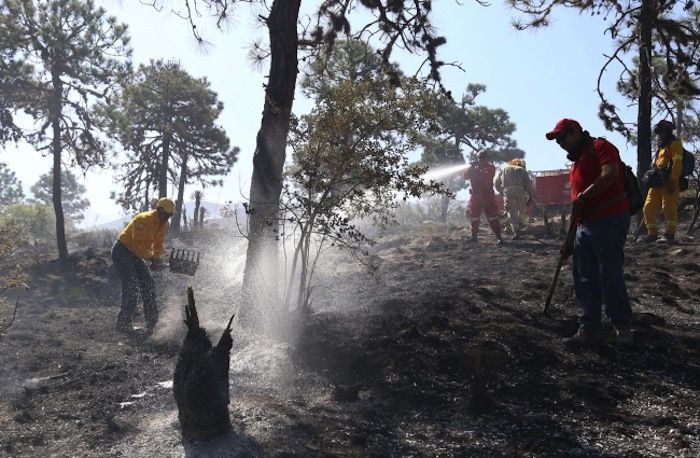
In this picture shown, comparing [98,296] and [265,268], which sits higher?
[265,268]

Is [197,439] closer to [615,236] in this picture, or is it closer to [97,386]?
[97,386]

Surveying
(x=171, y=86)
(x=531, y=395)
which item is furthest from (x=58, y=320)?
(x=171, y=86)

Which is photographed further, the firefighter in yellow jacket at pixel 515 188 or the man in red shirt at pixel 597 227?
the firefighter in yellow jacket at pixel 515 188

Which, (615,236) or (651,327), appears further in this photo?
(651,327)

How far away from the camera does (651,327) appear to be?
4918mm

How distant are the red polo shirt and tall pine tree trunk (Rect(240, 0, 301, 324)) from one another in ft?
10.6

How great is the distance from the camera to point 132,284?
296 inches

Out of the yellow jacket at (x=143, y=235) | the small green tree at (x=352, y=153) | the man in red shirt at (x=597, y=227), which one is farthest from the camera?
the yellow jacket at (x=143, y=235)

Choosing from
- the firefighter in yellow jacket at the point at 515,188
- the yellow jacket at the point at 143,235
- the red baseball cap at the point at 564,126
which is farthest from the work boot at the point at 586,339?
the firefighter in yellow jacket at the point at 515,188

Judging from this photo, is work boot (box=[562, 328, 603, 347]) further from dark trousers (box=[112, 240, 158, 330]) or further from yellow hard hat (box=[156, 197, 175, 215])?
dark trousers (box=[112, 240, 158, 330])

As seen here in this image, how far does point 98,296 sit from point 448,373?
9.75 meters

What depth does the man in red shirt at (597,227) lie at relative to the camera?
427cm

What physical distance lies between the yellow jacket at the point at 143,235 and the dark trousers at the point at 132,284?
104 mm

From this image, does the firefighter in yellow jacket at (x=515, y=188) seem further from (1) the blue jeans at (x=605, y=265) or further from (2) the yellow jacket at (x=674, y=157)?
(1) the blue jeans at (x=605, y=265)
